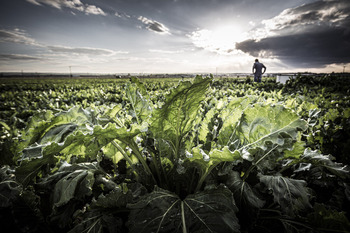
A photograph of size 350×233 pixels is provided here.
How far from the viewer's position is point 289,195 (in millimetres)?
1026

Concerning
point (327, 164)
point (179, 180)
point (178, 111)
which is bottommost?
point (179, 180)

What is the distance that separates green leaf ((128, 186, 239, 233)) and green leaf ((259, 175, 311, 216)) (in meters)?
0.29

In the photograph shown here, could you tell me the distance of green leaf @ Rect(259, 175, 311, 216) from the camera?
3.30 ft

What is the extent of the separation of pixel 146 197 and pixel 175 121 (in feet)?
1.60

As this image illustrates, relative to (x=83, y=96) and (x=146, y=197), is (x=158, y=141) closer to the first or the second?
(x=146, y=197)

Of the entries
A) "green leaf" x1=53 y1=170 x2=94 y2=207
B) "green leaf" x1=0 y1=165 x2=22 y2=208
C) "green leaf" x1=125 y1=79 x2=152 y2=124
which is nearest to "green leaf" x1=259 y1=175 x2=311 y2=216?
"green leaf" x1=125 y1=79 x2=152 y2=124

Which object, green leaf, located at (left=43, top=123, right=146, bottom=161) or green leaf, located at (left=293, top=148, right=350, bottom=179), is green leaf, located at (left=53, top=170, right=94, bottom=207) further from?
green leaf, located at (left=293, top=148, right=350, bottom=179)

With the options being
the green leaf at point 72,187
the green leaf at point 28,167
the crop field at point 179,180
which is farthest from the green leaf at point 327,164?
the green leaf at point 28,167

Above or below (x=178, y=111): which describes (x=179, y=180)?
below

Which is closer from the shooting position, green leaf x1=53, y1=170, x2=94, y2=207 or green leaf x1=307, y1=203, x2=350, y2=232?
green leaf x1=307, y1=203, x2=350, y2=232

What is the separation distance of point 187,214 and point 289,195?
59 cm

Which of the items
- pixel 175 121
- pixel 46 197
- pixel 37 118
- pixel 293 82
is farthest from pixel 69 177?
pixel 293 82

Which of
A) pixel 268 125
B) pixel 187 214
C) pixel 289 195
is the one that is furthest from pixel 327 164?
pixel 187 214

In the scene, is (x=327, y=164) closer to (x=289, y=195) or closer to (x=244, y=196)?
(x=289, y=195)
